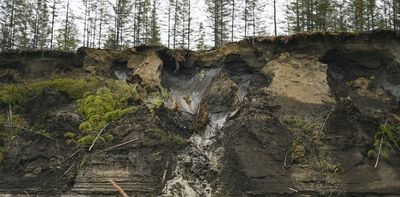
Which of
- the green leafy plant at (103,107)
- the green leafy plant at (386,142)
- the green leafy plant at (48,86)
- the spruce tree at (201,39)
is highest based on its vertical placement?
the spruce tree at (201,39)

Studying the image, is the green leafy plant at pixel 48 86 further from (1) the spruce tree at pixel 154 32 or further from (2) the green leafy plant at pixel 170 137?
(1) the spruce tree at pixel 154 32

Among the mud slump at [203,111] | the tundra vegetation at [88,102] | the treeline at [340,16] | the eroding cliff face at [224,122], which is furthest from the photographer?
the treeline at [340,16]

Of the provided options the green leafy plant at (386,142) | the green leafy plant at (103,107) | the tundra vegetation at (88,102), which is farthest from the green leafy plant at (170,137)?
the green leafy plant at (386,142)

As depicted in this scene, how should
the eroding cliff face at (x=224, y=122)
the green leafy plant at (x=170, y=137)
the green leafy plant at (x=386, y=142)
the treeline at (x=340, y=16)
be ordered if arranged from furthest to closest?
the treeline at (x=340, y=16) → the green leafy plant at (x=170, y=137) → the green leafy plant at (x=386, y=142) → the eroding cliff face at (x=224, y=122)

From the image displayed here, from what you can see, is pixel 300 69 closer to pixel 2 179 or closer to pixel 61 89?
pixel 61 89

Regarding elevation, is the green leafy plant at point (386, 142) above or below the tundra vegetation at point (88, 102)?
below

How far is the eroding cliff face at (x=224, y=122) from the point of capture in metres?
9.91

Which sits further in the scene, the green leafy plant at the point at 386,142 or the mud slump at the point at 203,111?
the green leafy plant at the point at 386,142

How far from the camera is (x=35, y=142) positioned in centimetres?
1117

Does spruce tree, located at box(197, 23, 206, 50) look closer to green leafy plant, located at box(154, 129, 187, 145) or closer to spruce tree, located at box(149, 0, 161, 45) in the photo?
spruce tree, located at box(149, 0, 161, 45)

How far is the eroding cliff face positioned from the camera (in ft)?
32.5

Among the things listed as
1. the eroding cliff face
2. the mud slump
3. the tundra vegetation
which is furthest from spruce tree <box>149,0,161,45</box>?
the tundra vegetation

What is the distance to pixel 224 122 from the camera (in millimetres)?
12695

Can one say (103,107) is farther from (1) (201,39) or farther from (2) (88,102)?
(1) (201,39)
